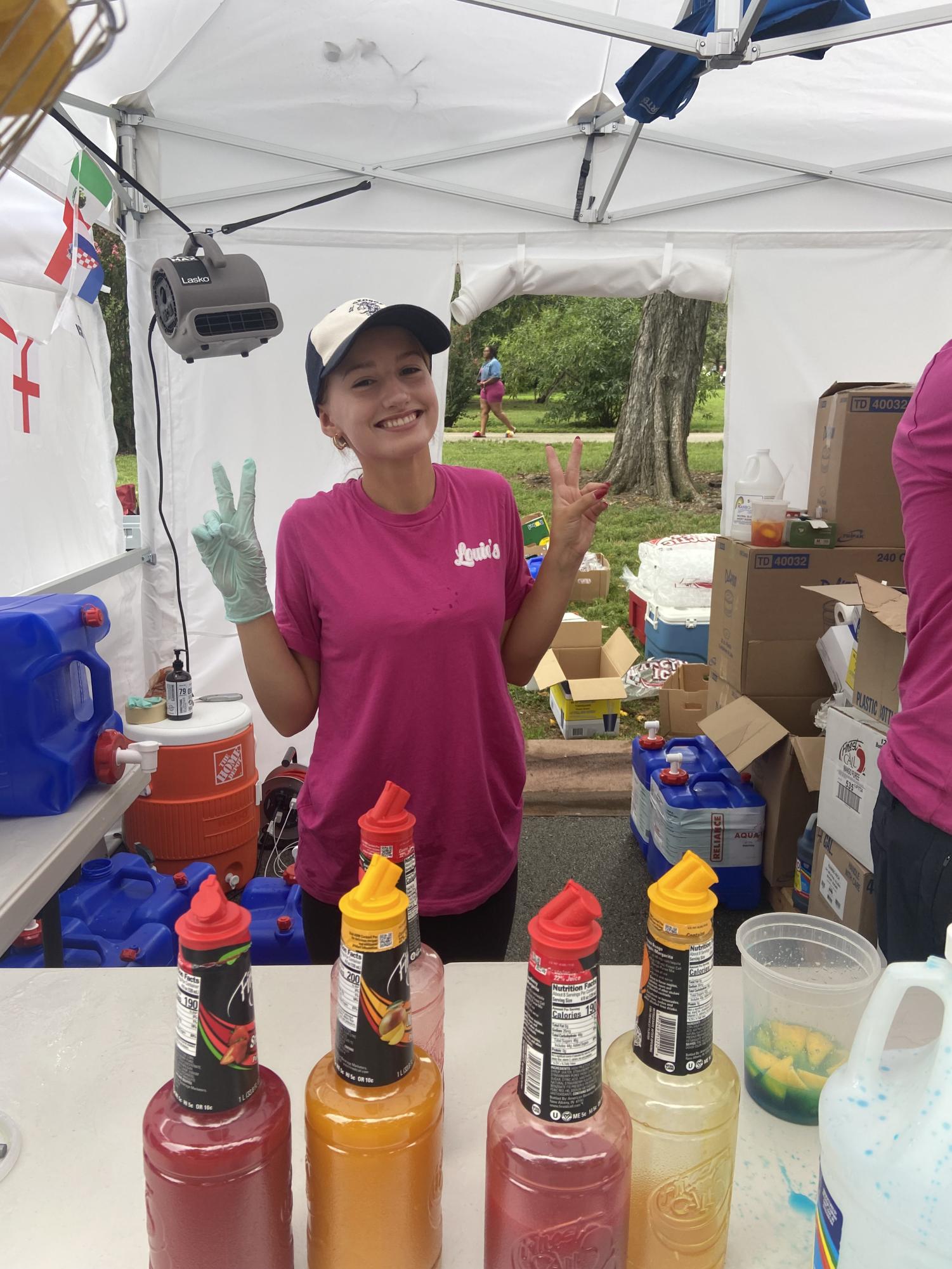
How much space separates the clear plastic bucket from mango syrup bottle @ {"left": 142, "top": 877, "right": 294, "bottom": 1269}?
0.51 meters

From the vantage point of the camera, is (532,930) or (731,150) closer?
(532,930)

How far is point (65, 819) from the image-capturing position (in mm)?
1730

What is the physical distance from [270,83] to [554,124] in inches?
41.1

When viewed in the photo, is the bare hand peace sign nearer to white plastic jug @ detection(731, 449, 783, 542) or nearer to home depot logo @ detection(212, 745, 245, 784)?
home depot logo @ detection(212, 745, 245, 784)

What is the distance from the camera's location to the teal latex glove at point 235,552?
140 cm

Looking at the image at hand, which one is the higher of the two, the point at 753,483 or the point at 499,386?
the point at 499,386

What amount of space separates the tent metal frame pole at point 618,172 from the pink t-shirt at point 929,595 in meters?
1.97

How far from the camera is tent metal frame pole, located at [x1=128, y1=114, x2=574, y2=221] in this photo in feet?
10.6

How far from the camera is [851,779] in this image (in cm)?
258

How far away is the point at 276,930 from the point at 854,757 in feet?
5.51

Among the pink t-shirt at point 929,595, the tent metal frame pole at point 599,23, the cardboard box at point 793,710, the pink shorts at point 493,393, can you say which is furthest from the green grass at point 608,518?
the pink t-shirt at point 929,595

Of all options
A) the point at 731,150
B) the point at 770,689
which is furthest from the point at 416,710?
the point at 731,150

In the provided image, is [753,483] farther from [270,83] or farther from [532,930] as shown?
[532,930]

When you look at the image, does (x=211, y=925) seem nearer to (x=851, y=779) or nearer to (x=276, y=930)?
(x=276, y=930)
